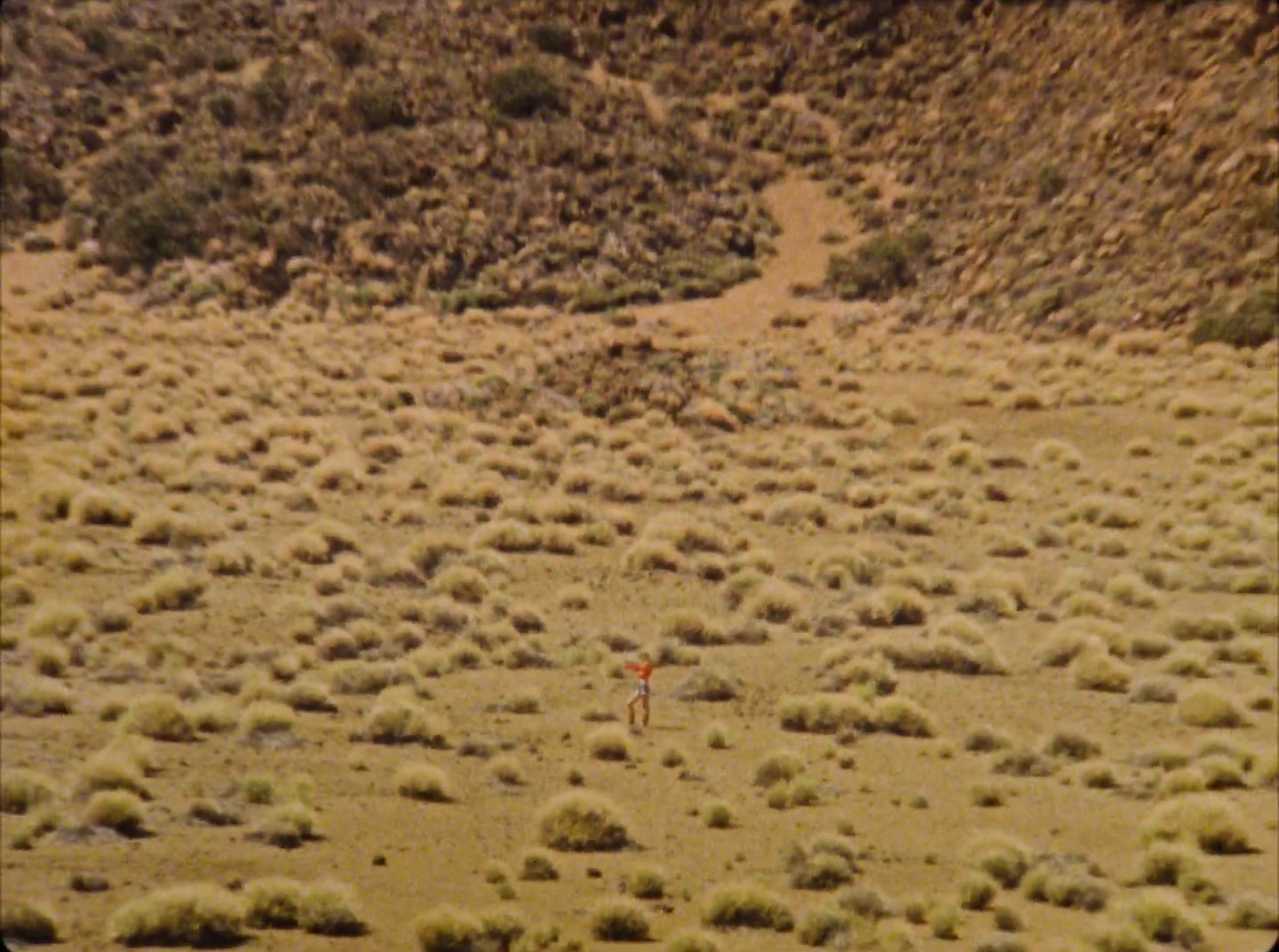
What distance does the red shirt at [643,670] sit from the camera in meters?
20.0

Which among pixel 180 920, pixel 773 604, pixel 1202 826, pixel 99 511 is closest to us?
pixel 180 920

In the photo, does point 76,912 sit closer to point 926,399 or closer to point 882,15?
point 926,399

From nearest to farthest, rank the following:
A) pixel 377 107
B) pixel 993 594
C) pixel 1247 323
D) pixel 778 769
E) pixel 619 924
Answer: pixel 619 924 < pixel 778 769 < pixel 993 594 < pixel 1247 323 < pixel 377 107

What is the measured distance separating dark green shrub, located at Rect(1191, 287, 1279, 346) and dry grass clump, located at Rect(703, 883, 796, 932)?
97.7 ft

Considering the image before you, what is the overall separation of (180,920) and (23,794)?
271cm

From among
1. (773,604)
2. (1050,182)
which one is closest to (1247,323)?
(1050,182)

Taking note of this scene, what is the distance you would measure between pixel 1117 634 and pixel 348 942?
40.8 ft

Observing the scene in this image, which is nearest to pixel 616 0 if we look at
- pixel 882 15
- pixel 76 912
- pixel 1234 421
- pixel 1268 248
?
pixel 882 15

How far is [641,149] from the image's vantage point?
57.2 metres

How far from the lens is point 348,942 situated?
14.9 m

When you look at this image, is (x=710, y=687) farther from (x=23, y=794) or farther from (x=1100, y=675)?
(x=23, y=794)

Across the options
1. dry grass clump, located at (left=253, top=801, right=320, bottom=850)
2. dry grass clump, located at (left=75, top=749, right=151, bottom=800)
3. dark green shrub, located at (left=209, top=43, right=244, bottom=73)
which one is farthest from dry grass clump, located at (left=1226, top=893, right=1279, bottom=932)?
dark green shrub, located at (left=209, top=43, right=244, bottom=73)

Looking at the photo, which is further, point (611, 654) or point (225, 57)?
point (225, 57)

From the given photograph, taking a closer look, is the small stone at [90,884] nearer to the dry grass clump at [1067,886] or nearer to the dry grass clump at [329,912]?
the dry grass clump at [329,912]
